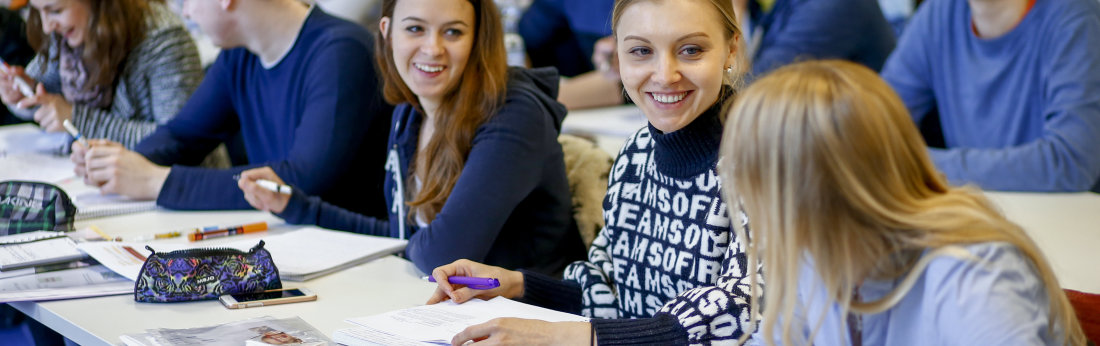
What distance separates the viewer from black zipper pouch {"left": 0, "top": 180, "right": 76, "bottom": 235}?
72.1 inches

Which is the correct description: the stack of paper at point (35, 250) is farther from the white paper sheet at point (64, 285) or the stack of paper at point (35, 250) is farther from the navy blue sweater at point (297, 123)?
the navy blue sweater at point (297, 123)

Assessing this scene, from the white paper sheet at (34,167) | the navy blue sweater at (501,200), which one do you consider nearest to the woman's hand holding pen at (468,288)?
the navy blue sweater at (501,200)

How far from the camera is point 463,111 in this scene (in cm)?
179

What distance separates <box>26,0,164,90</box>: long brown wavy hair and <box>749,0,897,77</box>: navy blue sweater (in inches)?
68.9

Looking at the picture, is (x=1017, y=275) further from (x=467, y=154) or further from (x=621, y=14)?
(x=467, y=154)

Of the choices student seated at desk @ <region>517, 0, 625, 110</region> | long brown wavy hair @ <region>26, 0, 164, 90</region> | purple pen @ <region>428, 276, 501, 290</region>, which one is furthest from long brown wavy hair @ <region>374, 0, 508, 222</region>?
student seated at desk @ <region>517, 0, 625, 110</region>

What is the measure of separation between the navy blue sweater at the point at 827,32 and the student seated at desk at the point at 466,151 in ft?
4.12

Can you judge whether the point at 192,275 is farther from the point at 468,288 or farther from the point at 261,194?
the point at 261,194

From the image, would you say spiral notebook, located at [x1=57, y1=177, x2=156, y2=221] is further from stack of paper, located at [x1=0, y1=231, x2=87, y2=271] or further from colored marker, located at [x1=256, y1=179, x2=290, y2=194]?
colored marker, located at [x1=256, y1=179, x2=290, y2=194]

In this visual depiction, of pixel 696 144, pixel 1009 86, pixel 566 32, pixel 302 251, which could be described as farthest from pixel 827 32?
pixel 302 251

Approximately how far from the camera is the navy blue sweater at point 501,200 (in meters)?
1.69

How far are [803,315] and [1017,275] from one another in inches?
8.0

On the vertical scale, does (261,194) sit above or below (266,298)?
above

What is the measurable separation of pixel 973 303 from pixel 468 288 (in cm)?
73
